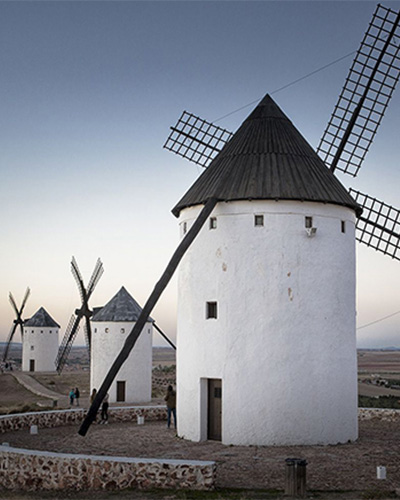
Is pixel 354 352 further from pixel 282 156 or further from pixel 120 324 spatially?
pixel 120 324

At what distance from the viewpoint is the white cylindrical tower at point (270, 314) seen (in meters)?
16.0

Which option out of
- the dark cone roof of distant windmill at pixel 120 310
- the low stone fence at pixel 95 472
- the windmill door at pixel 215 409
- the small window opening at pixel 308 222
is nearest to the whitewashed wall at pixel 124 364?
the dark cone roof of distant windmill at pixel 120 310

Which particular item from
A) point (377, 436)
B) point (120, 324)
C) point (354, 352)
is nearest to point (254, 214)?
point (354, 352)

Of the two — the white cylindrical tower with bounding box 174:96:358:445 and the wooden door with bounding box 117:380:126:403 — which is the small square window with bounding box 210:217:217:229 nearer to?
the white cylindrical tower with bounding box 174:96:358:445

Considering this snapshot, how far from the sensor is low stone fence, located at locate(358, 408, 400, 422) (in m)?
21.6

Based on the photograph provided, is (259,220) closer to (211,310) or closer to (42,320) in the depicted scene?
(211,310)

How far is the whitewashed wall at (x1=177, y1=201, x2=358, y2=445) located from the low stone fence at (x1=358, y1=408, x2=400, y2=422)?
4.98m

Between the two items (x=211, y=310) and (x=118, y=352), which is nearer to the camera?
(x=211, y=310)

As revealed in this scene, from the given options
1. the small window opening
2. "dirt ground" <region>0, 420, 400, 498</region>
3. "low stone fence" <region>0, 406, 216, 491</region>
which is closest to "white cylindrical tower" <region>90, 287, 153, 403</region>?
"dirt ground" <region>0, 420, 400, 498</region>

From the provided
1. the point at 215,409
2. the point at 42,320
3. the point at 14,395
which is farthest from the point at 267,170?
the point at 42,320

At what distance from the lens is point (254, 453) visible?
1473cm

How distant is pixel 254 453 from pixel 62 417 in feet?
28.3

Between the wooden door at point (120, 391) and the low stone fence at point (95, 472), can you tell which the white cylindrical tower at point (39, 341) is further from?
the low stone fence at point (95, 472)

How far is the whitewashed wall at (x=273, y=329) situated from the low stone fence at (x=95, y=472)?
4.90 meters
